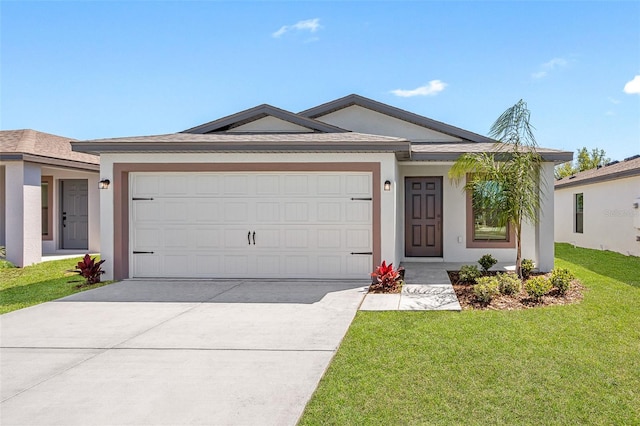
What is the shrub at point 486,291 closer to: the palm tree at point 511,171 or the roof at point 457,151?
the palm tree at point 511,171

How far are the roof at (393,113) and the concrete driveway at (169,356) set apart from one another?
6.37m

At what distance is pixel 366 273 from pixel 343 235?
3.16 feet

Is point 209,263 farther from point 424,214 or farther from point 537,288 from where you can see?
point 537,288

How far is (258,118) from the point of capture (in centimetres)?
1130

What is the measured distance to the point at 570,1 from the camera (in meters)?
11.4

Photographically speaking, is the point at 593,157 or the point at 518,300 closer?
the point at 518,300

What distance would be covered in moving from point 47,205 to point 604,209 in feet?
66.5

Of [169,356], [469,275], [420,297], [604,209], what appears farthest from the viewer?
[604,209]

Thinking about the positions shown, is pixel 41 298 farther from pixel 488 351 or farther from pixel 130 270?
pixel 488 351

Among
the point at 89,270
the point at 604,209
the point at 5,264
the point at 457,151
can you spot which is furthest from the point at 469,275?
the point at 5,264

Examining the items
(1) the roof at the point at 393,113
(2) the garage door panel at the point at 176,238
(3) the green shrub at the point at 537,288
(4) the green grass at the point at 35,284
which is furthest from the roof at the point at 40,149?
(3) the green shrub at the point at 537,288

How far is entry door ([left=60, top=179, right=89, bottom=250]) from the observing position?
15328mm

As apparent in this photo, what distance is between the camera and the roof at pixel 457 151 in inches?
394

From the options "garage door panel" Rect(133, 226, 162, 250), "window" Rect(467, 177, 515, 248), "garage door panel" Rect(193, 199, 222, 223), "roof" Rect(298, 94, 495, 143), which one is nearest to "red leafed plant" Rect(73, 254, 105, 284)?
"garage door panel" Rect(133, 226, 162, 250)
